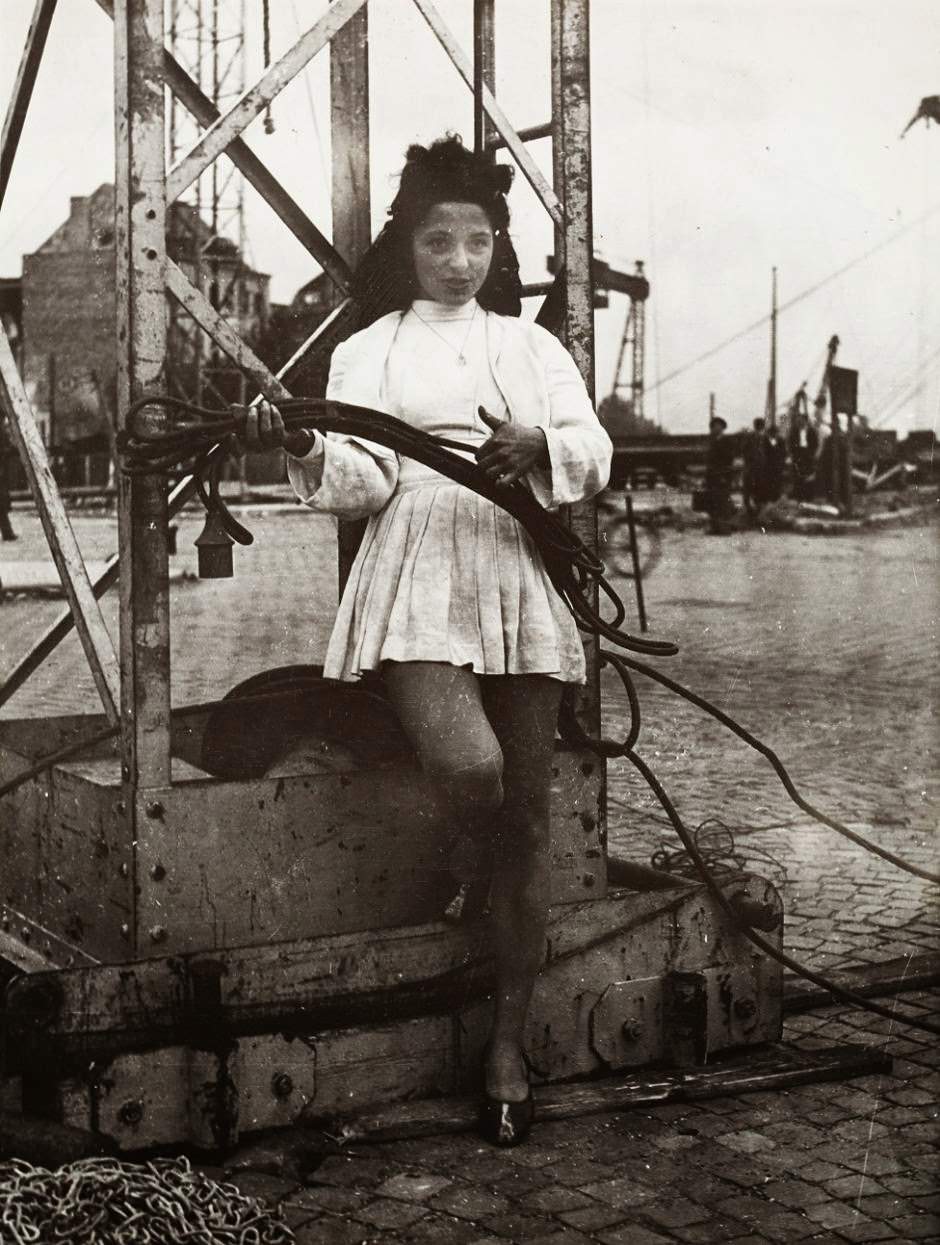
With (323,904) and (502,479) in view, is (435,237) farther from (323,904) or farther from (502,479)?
(323,904)

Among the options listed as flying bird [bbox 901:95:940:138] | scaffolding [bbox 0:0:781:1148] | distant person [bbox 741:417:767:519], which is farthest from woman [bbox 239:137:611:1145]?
distant person [bbox 741:417:767:519]

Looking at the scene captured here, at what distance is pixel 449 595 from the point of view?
3.52 metres

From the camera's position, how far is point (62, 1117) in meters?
3.29

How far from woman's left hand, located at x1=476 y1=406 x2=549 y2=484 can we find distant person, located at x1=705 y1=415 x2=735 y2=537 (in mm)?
22179

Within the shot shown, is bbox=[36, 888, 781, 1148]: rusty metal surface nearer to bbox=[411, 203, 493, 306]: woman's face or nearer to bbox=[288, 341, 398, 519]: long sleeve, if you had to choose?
bbox=[288, 341, 398, 519]: long sleeve

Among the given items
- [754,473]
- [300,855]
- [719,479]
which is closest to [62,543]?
[300,855]

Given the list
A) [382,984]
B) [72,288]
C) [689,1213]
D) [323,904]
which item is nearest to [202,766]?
[323,904]

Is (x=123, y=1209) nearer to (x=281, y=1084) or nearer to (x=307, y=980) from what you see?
(x=281, y=1084)

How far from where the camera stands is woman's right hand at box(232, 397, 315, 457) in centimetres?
326

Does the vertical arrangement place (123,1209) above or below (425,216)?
below

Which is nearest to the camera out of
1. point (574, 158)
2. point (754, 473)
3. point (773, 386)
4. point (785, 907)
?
point (574, 158)

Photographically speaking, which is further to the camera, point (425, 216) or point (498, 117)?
point (498, 117)

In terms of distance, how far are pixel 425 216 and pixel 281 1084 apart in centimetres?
203

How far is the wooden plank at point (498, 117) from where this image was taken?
13.0 feet
